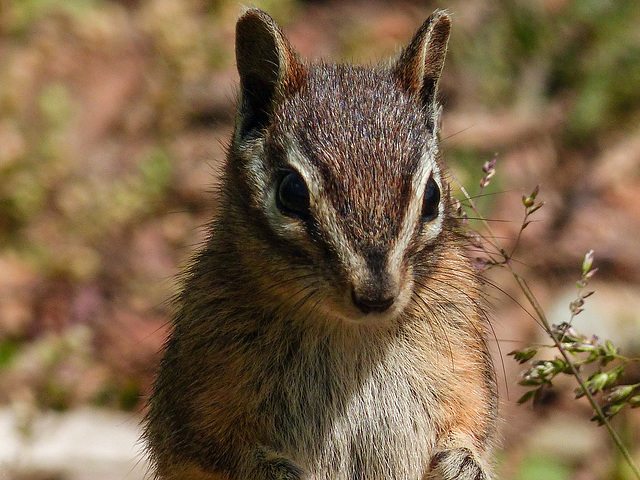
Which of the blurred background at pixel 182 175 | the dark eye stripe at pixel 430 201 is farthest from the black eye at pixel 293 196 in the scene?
the blurred background at pixel 182 175

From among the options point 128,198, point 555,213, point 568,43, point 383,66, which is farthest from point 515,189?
point 383,66

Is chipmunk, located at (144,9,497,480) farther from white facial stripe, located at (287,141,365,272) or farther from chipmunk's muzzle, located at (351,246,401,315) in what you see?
chipmunk's muzzle, located at (351,246,401,315)

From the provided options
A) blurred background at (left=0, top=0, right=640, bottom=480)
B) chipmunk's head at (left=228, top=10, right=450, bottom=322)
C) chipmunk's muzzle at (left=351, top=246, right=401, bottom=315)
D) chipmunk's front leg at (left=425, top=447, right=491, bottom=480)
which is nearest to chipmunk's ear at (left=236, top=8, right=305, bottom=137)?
chipmunk's head at (left=228, top=10, right=450, bottom=322)

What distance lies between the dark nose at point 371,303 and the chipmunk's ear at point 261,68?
83 centimetres

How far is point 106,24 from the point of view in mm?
7836

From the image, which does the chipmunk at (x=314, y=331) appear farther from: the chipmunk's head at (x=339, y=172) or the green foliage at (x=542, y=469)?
the green foliage at (x=542, y=469)

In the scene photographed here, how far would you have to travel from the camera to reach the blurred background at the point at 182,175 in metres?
5.42

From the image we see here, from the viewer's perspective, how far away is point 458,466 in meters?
3.10

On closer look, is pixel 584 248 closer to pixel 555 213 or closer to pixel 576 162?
pixel 555 213

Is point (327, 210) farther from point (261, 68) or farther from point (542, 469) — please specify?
point (542, 469)

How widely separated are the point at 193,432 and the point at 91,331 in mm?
2933

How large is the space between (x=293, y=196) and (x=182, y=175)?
4.14m

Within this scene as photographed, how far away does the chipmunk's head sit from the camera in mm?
2645

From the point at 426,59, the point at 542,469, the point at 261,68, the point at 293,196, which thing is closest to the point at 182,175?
the point at 542,469
